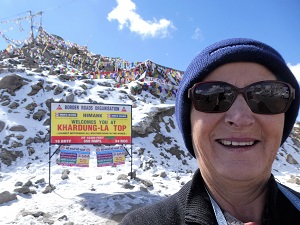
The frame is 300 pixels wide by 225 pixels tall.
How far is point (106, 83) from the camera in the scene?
2222 cm

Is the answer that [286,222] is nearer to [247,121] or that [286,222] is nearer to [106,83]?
[247,121]

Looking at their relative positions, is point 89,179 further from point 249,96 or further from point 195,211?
point 249,96

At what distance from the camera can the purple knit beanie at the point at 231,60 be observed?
4.86ft

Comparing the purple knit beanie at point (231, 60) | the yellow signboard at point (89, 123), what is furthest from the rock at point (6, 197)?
the purple knit beanie at point (231, 60)

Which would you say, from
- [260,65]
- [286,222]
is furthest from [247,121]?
[286,222]

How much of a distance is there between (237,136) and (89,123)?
9.12m

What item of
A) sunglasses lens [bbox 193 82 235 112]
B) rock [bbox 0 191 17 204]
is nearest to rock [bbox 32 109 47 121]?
rock [bbox 0 191 17 204]

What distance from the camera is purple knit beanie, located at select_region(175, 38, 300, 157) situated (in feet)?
4.86

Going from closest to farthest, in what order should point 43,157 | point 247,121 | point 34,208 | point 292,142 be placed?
point 247,121 → point 34,208 → point 43,157 → point 292,142

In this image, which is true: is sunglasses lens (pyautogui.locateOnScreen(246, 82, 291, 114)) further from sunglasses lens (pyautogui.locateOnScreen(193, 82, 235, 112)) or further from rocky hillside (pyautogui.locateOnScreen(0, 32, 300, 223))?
rocky hillside (pyautogui.locateOnScreen(0, 32, 300, 223))

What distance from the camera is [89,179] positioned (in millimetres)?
10562

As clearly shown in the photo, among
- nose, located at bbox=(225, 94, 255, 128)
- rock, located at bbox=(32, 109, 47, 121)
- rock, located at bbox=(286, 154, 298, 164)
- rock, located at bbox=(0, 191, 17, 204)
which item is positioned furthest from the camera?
rock, located at bbox=(286, 154, 298, 164)

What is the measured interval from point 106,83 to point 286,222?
2150cm

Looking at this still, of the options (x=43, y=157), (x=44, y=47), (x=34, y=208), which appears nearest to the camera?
(x=34, y=208)
